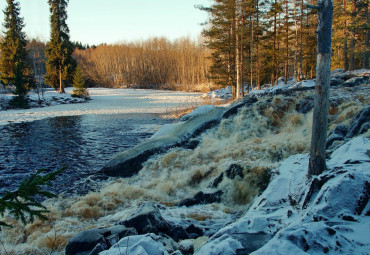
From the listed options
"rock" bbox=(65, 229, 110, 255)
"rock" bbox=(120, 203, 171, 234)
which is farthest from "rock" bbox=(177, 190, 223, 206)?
"rock" bbox=(65, 229, 110, 255)

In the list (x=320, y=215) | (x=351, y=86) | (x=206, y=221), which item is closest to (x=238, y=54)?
(x=351, y=86)

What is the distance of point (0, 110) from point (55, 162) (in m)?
21.2

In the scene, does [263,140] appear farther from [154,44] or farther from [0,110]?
[154,44]

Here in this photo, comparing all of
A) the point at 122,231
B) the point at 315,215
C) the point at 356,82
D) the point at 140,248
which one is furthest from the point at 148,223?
the point at 356,82

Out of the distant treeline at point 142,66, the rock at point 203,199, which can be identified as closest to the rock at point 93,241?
the rock at point 203,199

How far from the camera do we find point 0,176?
8.80m

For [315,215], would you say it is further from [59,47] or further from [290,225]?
[59,47]

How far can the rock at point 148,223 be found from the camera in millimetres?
4832

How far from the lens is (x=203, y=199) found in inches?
263

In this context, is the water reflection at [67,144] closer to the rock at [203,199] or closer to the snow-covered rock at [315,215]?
the rock at [203,199]

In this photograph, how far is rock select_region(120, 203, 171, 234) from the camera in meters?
4.83

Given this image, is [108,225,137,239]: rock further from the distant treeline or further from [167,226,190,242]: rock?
the distant treeline

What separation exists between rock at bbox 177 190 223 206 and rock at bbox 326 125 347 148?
11.2 feet

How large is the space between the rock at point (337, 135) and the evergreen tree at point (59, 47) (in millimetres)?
38139
